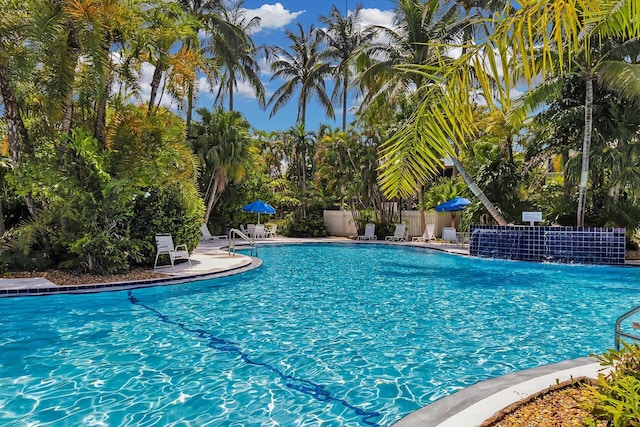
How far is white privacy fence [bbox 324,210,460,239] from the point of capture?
25344 mm

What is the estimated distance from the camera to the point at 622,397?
7.31 ft

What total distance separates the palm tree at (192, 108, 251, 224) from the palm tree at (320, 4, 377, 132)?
10.1 m

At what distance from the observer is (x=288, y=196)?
1085 inches

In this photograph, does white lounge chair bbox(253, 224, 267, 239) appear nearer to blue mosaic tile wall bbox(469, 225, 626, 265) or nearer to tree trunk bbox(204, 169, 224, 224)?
tree trunk bbox(204, 169, 224, 224)

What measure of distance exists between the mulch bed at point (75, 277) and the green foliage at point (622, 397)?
9451 mm

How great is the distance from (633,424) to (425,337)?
4293 millimetres

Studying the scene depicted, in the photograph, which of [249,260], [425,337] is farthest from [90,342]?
[249,260]

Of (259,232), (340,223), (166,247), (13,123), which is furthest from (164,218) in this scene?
(340,223)

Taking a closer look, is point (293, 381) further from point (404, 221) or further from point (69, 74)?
point (404, 221)

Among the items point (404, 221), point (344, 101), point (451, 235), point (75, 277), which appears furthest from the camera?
point (344, 101)

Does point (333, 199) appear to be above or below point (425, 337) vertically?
above

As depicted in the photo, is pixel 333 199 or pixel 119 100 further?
pixel 333 199

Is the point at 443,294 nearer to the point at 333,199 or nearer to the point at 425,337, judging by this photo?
the point at 425,337

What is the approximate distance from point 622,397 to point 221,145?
64.5 feet
